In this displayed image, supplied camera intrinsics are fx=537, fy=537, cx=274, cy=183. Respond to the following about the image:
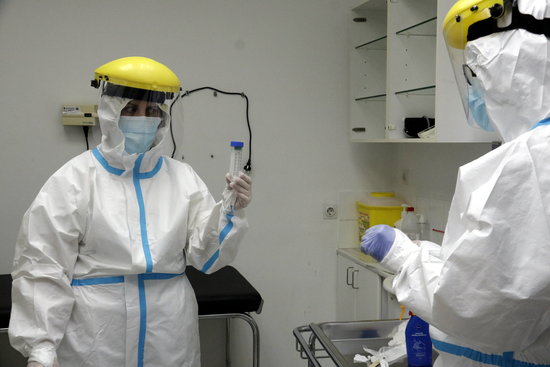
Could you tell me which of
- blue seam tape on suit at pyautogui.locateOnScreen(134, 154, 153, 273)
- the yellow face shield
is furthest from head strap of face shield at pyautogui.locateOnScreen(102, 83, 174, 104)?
blue seam tape on suit at pyautogui.locateOnScreen(134, 154, 153, 273)

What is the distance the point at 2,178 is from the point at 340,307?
1890mm

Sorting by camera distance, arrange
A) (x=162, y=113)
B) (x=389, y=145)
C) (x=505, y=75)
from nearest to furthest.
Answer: (x=505, y=75) < (x=162, y=113) < (x=389, y=145)

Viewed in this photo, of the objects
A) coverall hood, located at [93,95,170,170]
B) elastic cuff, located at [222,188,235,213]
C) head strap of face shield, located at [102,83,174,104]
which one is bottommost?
elastic cuff, located at [222,188,235,213]

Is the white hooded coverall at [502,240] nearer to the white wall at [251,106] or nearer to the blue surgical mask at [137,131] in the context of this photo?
the blue surgical mask at [137,131]

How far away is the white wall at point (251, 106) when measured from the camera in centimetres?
262

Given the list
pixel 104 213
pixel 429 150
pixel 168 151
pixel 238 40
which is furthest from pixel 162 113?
pixel 429 150

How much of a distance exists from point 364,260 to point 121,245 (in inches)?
59.3

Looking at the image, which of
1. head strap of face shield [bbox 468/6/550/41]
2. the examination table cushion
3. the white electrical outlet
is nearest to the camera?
head strap of face shield [bbox 468/6/550/41]

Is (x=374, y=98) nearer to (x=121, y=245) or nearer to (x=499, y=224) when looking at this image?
(x=121, y=245)

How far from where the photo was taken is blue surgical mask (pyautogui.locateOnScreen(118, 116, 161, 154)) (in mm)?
1660

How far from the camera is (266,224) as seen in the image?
295 cm

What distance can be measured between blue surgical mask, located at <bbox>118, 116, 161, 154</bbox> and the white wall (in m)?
1.08

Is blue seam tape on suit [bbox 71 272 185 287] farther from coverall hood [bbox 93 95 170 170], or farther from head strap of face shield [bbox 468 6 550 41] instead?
head strap of face shield [bbox 468 6 550 41]

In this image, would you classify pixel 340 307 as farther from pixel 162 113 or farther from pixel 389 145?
pixel 162 113
